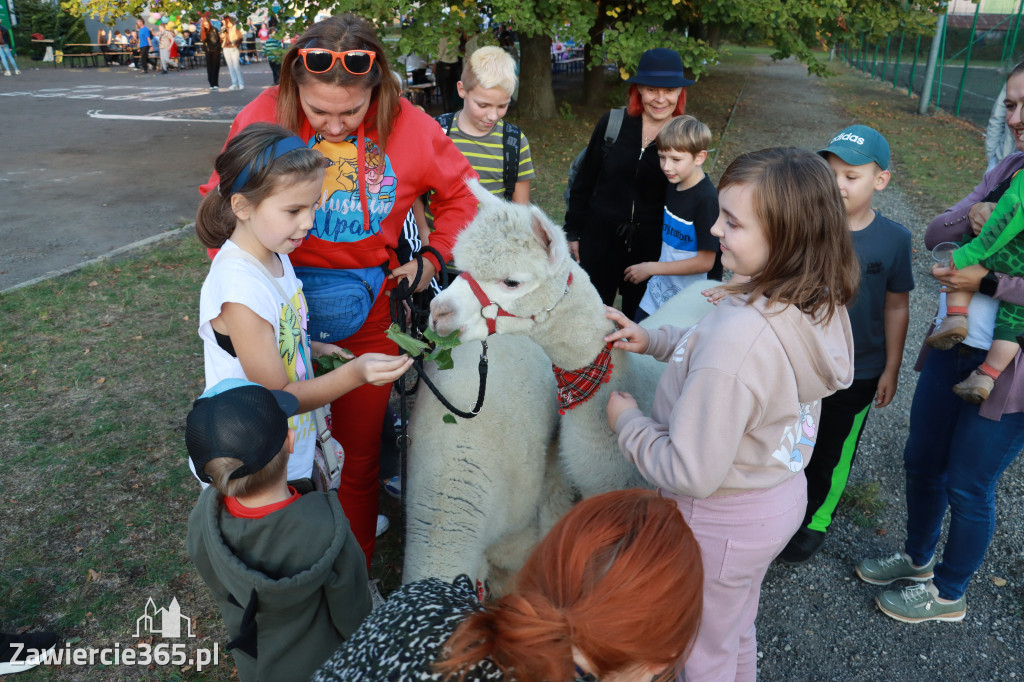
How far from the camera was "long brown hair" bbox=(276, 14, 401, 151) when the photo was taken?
213 cm

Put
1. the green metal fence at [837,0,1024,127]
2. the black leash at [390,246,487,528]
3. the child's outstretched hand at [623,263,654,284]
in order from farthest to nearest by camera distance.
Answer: the green metal fence at [837,0,1024,127] → the child's outstretched hand at [623,263,654,284] → the black leash at [390,246,487,528]

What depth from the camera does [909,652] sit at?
2.68m

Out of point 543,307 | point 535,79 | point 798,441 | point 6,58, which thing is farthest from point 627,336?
point 6,58

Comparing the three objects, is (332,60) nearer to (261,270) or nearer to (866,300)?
(261,270)

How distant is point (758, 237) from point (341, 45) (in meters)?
1.45

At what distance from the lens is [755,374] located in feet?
5.06

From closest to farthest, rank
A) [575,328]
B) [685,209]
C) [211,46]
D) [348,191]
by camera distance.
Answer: [575,328] < [348,191] < [685,209] < [211,46]

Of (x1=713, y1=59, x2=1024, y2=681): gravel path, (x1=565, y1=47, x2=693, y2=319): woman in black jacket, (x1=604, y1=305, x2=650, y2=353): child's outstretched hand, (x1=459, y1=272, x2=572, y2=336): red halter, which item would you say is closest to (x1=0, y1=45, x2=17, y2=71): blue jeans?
(x1=565, y1=47, x2=693, y2=319): woman in black jacket

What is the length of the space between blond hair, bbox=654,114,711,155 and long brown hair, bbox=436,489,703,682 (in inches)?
90.8

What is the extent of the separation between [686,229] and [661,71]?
2.79ft

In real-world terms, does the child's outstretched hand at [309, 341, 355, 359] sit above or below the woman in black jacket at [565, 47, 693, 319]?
below

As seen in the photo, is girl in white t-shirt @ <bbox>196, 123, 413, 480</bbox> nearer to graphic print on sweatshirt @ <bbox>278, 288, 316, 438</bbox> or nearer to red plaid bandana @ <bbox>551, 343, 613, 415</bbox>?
graphic print on sweatshirt @ <bbox>278, 288, 316, 438</bbox>

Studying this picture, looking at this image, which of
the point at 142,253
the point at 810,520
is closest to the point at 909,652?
the point at 810,520

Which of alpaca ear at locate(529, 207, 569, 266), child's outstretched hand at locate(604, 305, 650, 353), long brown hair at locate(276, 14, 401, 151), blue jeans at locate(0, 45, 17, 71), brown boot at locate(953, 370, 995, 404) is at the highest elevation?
blue jeans at locate(0, 45, 17, 71)
